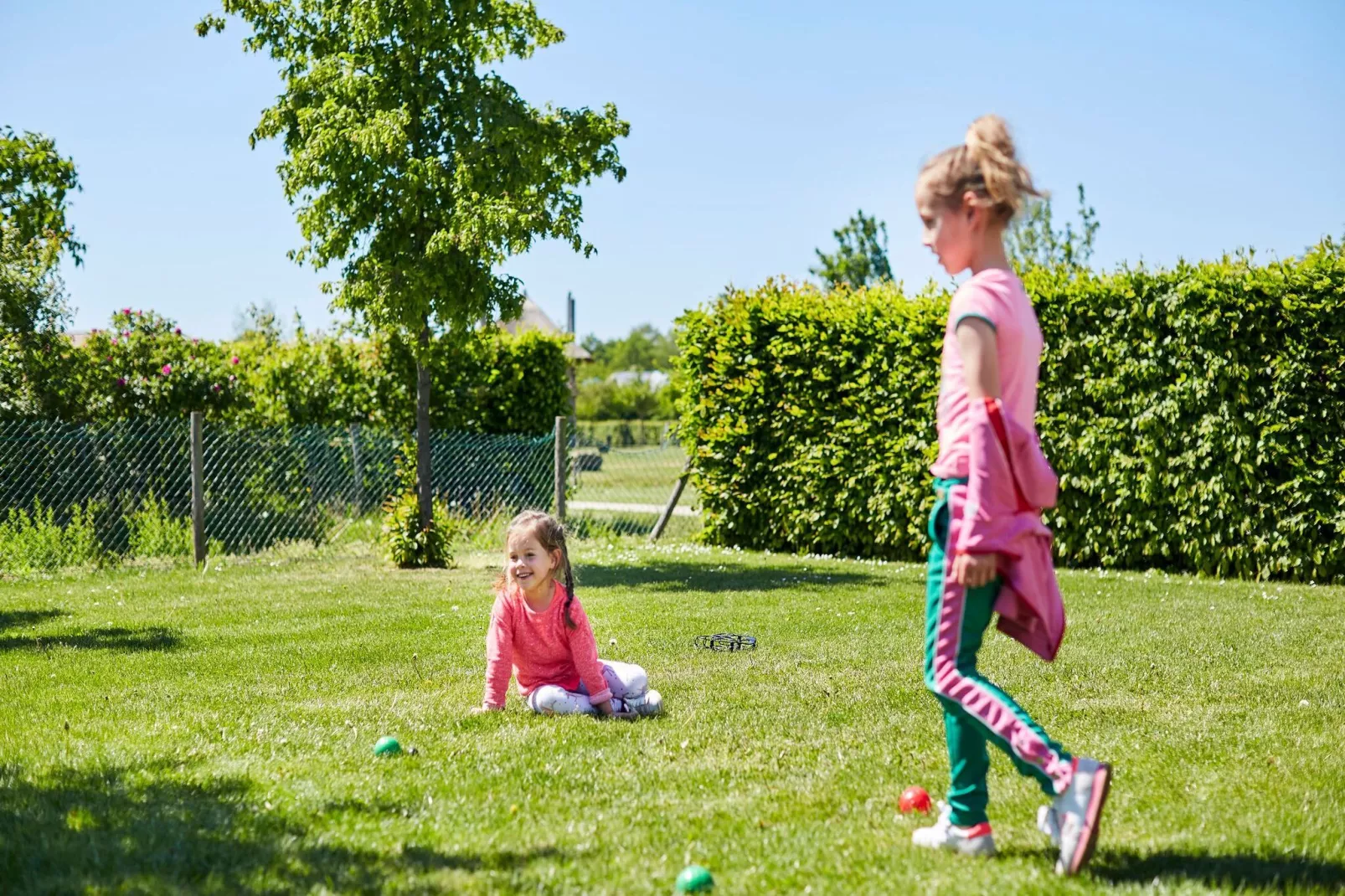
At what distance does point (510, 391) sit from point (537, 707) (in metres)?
11.1

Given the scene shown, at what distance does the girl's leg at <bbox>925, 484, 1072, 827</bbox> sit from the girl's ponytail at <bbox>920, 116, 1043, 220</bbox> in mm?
830

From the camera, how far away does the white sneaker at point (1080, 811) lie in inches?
127

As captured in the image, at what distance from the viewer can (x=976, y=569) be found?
3.25 m

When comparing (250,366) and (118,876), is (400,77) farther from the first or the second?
(118,876)

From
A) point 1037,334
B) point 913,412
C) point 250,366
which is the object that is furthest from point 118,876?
point 250,366

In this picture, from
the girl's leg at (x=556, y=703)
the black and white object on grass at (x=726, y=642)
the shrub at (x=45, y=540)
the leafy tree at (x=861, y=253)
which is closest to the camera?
the girl's leg at (x=556, y=703)

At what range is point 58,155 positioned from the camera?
10422 millimetres

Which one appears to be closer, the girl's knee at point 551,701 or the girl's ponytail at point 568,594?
the girl's knee at point 551,701

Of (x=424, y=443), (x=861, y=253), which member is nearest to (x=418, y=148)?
(x=424, y=443)

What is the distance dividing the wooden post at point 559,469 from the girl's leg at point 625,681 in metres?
8.47

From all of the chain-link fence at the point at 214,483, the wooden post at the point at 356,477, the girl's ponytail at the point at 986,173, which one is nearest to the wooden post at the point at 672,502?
the chain-link fence at the point at 214,483

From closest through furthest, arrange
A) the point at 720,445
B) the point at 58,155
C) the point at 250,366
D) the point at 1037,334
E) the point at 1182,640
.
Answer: the point at 1037,334 < the point at 1182,640 < the point at 58,155 < the point at 720,445 < the point at 250,366

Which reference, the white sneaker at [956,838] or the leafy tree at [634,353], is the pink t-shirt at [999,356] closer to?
the white sneaker at [956,838]

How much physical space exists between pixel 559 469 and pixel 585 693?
340 inches
